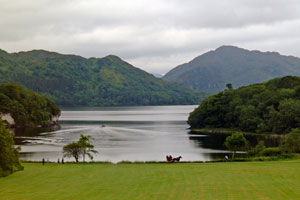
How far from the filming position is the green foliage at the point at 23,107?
555 feet

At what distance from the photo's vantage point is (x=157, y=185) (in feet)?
104

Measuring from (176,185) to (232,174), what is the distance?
8093 millimetres

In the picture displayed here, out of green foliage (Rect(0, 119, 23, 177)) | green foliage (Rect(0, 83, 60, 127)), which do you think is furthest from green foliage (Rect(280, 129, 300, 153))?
green foliage (Rect(0, 83, 60, 127))

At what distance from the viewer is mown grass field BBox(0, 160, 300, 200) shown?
27156mm

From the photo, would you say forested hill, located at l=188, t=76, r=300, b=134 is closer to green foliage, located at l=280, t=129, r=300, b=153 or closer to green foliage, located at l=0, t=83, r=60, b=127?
green foliage, located at l=280, t=129, r=300, b=153

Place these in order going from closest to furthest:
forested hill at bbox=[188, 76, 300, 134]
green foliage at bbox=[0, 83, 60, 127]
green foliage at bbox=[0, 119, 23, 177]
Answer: green foliage at bbox=[0, 119, 23, 177] < forested hill at bbox=[188, 76, 300, 134] < green foliage at bbox=[0, 83, 60, 127]

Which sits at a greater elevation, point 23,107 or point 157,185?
point 23,107

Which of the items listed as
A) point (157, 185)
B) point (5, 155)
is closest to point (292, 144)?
point (157, 185)

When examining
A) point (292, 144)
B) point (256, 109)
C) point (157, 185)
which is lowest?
point (292, 144)

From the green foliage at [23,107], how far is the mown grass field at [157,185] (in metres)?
134

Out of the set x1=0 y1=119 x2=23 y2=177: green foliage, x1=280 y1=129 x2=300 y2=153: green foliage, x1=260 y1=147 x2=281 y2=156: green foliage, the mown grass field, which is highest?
x1=0 y1=119 x2=23 y2=177: green foliage

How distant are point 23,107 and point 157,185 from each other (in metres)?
160

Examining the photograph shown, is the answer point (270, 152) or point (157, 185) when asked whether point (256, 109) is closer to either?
point (270, 152)

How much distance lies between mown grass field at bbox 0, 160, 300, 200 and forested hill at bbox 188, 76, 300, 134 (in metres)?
92.3
